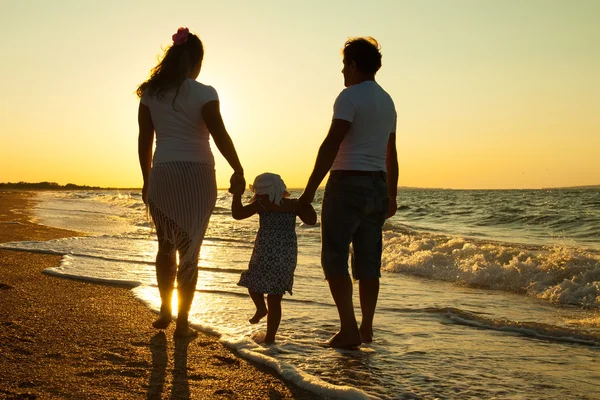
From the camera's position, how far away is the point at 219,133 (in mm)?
4188

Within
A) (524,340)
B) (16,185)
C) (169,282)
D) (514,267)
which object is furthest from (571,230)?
(16,185)

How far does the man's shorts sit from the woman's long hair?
1127 millimetres

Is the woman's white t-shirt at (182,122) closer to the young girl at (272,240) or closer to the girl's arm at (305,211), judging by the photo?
the young girl at (272,240)

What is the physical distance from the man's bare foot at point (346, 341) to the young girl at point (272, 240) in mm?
397

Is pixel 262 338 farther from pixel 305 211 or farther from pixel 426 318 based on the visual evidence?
pixel 426 318

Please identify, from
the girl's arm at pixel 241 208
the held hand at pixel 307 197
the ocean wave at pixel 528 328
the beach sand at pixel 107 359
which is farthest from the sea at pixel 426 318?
the held hand at pixel 307 197

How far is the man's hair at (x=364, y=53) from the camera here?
423cm

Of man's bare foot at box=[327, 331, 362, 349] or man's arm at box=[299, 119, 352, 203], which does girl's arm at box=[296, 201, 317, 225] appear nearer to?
man's arm at box=[299, 119, 352, 203]

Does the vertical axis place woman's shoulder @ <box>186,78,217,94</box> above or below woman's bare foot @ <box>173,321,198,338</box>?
above

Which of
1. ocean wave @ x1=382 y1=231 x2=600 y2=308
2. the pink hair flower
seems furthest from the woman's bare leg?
ocean wave @ x1=382 y1=231 x2=600 y2=308

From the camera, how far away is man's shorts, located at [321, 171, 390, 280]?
4.19 m

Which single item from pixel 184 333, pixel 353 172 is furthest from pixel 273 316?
pixel 353 172

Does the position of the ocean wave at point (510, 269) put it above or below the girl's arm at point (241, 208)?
below

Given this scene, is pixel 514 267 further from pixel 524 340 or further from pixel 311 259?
pixel 524 340
